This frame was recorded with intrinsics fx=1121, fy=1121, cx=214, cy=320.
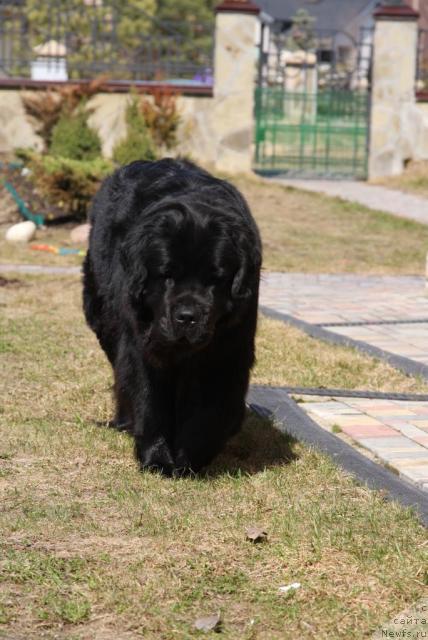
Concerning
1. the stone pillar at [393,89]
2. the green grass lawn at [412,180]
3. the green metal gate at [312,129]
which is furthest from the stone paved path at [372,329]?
the green metal gate at [312,129]

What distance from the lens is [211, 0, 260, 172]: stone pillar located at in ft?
62.3

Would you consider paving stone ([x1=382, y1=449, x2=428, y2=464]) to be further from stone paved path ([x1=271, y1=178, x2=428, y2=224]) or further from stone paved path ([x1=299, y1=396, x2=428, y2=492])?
stone paved path ([x1=271, y1=178, x2=428, y2=224])

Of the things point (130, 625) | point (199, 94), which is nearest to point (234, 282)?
point (130, 625)

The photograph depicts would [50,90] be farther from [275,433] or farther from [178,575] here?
[178,575]

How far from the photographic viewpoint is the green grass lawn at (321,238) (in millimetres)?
→ 12570

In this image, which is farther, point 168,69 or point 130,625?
point 168,69

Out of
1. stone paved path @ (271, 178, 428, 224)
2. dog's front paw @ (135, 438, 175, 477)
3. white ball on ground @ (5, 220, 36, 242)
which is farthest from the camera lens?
stone paved path @ (271, 178, 428, 224)

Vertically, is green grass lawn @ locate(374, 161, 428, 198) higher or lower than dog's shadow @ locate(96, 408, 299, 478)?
lower

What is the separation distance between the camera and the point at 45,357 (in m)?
7.40

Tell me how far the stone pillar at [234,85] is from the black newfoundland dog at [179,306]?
45.0 ft

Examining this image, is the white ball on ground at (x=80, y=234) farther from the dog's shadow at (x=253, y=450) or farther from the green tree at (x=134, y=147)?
the dog's shadow at (x=253, y=450)

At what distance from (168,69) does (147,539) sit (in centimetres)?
1671

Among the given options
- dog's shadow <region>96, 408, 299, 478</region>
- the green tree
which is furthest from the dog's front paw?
the green tree

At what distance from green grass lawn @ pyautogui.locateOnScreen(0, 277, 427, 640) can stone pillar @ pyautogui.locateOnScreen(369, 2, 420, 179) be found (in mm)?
14634
